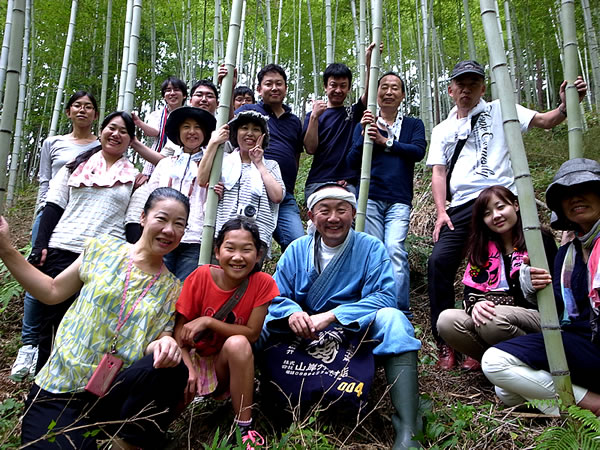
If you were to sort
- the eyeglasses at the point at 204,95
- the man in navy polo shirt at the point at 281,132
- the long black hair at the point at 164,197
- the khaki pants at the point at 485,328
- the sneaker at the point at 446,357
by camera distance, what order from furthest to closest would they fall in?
the eyeglasses at the point at 204,95 → the man in navy polo shirt at the point at 281,132 → the sneaker at the point at 446,357 → the khaki pants at the point at 485,328 → the long black hair at the point at 164,197

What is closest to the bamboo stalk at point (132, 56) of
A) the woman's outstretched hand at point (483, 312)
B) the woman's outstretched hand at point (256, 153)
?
the woman's outstretched hand at point (256, 153)

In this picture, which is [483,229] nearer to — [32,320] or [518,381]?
[518,381]

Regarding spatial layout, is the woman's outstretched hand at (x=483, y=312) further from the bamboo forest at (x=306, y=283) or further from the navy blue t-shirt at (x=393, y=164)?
the navy blue t-shirt at (x=393, y=164)

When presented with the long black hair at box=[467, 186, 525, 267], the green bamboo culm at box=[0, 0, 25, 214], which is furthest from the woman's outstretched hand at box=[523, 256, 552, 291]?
the green bamboo culm at box=[0, 0, 25, 214]

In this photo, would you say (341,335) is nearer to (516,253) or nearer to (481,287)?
(481,287)

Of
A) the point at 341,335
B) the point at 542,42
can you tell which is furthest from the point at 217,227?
the point at 542,42

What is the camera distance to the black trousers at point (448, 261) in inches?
113

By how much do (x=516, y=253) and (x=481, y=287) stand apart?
296mm

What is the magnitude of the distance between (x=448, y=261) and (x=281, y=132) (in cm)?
174

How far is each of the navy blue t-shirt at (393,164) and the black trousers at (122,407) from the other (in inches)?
79.7

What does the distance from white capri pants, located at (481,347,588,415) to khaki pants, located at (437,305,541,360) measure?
18 cm

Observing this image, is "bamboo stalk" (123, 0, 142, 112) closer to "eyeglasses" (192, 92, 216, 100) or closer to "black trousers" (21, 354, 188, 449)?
"eyeglasses" (192, 92, 216, 100)

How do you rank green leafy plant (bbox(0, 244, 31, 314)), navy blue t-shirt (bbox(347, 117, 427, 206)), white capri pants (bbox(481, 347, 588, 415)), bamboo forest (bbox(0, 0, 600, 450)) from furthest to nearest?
green leafy plant (bbox(0, 244, 31, 314)), navy blue t-shirt (bbox(347, 117, 427, 206)), white capri pants (bbox(481, 347, 588, 415)), bamboo forest (bbox(0, 0, 600, 450))

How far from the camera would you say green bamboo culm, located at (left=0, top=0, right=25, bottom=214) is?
5.18 feet
